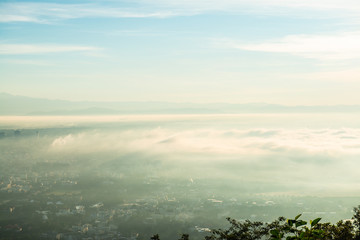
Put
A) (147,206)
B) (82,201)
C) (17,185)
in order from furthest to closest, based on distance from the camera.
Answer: (17,185) → (82,201) → (147,206)

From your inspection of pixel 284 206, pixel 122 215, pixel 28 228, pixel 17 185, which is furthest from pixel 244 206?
pixel 17 185

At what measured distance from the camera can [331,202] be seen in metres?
153

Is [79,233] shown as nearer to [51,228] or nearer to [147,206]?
[51,228]

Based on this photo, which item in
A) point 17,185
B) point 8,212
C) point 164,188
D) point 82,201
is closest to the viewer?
point 8,212

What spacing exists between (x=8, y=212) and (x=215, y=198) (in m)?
92.3

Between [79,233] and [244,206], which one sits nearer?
[79,233]

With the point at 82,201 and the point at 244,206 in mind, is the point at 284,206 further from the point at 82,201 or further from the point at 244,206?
the point at 82,201

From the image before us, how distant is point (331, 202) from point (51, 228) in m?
123

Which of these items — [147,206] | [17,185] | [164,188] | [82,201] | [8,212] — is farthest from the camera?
[164,188]

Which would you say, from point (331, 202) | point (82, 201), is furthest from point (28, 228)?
point (331, 202)

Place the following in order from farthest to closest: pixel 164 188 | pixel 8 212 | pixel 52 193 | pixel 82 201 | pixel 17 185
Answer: pixel 164 188, pixel 17 185, pixel 52 193, pixel 82 201, pixel 8 212

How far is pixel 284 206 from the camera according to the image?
148750mm

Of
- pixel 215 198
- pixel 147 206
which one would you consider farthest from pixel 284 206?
pixel 147 206

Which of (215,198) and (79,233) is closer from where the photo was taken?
(79,233)
